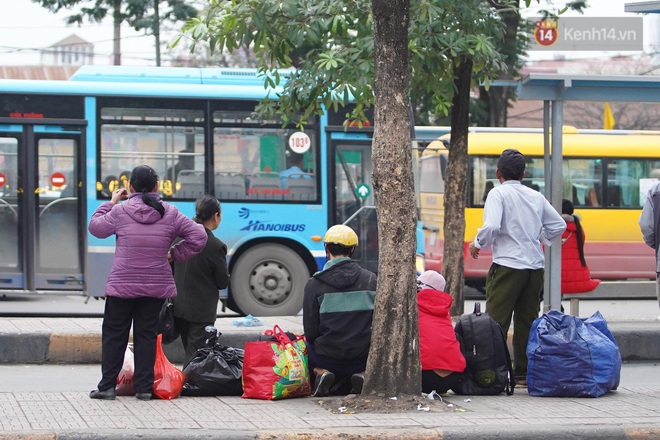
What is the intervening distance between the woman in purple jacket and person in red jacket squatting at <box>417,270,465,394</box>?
171 cm

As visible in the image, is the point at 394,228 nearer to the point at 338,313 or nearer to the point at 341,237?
the point at 341,237

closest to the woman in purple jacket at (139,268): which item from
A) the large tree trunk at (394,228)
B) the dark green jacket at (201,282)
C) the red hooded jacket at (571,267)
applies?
the dark green jacket at (201,282)

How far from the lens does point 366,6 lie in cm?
1024

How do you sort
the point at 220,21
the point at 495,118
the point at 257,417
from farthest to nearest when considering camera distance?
the point at 495,118, the point at 220,21, the point at 257,417

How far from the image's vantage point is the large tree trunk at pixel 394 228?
23.4 feet

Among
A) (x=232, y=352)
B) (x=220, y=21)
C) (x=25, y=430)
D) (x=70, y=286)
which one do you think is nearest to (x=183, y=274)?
(x=232, y=352)

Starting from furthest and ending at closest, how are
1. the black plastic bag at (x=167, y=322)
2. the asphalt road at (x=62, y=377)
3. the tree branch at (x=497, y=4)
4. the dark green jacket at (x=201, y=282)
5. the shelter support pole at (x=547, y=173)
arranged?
the tree branch at (x=497, y=4)
the shelter support pole at (x=547, y=173)
the asphalt road at (x=62, y=377)
the dark green jacket at (x=201, y=282)
the black plastic bag at (x=167, y=322)

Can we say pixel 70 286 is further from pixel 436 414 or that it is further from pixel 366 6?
pixel 436 414

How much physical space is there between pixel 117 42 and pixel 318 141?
16757mm

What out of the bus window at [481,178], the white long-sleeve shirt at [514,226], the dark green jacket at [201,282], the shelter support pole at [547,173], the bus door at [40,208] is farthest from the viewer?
the bus window at [481,178]

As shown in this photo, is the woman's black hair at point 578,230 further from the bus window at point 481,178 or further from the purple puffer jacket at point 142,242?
the bus window at point 481,178

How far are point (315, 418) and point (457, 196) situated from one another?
4.73 meters

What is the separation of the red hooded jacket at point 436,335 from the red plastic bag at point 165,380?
1762 millimetres

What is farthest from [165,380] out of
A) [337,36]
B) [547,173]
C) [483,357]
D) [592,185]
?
[592,185]
